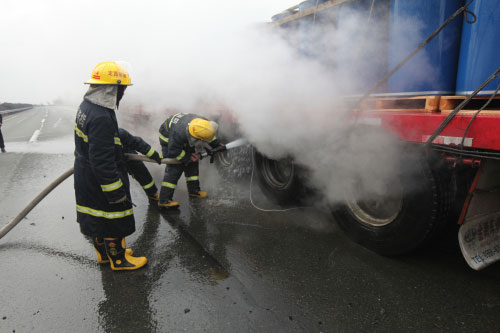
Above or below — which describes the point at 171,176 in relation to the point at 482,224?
below

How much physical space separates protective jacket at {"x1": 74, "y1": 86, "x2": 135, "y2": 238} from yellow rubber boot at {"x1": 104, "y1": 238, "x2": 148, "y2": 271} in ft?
0.26

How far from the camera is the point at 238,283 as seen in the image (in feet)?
8.36

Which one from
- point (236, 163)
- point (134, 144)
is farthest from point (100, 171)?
point (236, 163)

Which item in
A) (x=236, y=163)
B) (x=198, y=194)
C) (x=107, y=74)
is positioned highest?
(x=107, y=74)

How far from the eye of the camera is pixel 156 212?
4.20 metres

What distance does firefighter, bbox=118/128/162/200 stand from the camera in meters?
3.72

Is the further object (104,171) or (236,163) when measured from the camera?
(236,163)

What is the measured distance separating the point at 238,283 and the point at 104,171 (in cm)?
137

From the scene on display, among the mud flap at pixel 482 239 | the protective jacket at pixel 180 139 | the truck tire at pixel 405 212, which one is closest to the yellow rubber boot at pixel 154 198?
the protective jacket at pixel 180 139

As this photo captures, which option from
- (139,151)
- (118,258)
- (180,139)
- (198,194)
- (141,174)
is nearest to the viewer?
(118,258)

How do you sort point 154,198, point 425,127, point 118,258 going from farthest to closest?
point 154,198, point 118,258, point 425,127

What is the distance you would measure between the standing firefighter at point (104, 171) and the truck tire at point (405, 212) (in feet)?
6.54

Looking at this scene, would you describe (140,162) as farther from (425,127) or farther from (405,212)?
(425,127)

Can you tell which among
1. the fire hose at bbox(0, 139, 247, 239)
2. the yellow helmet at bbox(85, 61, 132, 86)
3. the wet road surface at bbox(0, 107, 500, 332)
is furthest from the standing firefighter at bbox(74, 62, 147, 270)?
the fire hose at bbox(0, 139, 247, 239)
